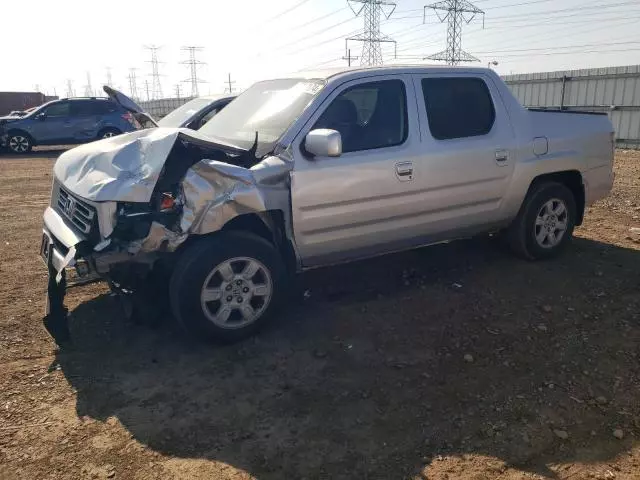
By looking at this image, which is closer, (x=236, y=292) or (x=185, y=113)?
(x=236, y=292)

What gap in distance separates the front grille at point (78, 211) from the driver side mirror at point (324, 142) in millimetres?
1578

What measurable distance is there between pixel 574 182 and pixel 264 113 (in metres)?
3.36

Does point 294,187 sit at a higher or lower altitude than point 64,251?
higher

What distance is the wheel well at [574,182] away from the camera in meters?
5.49

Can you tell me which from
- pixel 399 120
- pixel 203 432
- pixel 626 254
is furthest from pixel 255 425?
pixel 626 254

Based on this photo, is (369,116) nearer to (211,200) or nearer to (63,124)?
(211,200)

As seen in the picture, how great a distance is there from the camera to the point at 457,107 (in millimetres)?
4793

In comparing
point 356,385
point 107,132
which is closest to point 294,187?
point 356,385

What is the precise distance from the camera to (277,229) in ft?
13.6

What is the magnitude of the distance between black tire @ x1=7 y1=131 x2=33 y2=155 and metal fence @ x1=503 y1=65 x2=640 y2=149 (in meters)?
15.9

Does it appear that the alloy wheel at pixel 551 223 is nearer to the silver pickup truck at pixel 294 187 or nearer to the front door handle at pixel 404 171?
the silver pickup truck at pixel 294 187

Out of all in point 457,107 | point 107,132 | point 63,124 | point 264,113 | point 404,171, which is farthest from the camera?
point 107,132

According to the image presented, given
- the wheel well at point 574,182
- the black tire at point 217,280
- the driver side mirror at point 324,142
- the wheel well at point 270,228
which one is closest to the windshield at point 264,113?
the driver side mirror at point 324,142

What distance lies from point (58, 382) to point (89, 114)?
52.6 feet
